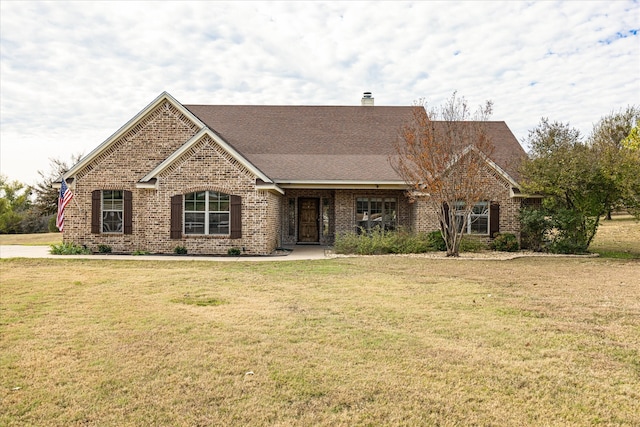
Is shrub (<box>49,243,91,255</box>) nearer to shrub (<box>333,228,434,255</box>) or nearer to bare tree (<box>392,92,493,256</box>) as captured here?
shrub (<box>333,228,434,255</box>)

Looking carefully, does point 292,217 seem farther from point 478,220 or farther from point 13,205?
point 13,205

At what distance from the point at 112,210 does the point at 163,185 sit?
7.86ft

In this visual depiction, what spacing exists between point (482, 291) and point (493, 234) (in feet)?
32.5

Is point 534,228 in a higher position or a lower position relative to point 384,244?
higher

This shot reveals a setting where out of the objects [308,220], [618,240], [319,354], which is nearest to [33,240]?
[308,220]

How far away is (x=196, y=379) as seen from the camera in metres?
4.61

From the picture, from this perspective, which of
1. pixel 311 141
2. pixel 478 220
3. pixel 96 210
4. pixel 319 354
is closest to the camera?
pixel 319 354

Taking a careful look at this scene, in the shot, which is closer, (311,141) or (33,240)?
(311,141)

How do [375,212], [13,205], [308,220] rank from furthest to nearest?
[13,205], [308,220], [375,212]

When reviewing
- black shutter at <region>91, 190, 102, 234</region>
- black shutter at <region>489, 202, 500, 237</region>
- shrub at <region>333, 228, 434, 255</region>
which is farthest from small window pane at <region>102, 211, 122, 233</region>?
black shutter at <region>489, 202, 500, 237</region>

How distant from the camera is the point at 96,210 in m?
17.3

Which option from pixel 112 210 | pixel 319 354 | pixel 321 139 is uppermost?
pixel 321 139

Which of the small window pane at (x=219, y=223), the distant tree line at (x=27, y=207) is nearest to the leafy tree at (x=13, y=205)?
the distant tree line at (x=27, y=207)

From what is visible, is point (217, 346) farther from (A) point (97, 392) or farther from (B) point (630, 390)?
(B) point (630, 390)
